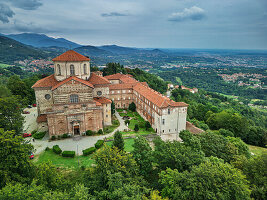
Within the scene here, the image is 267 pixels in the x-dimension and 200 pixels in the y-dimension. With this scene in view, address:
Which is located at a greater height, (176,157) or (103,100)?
(103,100)

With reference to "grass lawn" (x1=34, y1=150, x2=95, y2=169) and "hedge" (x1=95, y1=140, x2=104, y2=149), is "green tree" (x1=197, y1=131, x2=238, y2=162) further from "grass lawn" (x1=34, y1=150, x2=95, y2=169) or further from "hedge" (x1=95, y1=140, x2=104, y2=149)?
"grass lawn" (x1=34, y1=150, x2=95, y2=169)

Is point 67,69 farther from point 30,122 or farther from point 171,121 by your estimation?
point 171,121

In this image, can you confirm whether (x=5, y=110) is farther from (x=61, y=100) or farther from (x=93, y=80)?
(x=93, y=80)

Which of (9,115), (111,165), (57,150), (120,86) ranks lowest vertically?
(57,150)

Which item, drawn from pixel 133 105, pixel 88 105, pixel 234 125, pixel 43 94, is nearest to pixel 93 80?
pixel 88 105

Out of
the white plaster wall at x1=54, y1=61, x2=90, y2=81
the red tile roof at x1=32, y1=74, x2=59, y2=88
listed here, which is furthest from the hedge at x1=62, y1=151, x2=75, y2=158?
the white plaster wall at x1=54, y1=61, x2=90, y2=81

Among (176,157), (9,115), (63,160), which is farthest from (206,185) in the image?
(9,115)
